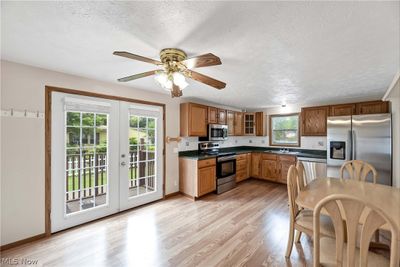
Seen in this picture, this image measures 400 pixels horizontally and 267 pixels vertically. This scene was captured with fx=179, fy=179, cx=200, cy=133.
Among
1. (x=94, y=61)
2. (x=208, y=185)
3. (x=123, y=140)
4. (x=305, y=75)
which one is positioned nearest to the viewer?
(x=94, y=61)

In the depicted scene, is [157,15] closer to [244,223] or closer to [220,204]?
[244,223]

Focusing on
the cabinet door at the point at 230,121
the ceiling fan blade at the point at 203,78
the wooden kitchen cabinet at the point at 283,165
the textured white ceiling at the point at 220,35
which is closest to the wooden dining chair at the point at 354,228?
the textured white ceiling at the point at 220,35

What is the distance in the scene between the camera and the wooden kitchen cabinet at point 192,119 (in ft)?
13.1

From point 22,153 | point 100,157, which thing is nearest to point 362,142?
point 100,157

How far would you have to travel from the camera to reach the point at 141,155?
11.4 feet

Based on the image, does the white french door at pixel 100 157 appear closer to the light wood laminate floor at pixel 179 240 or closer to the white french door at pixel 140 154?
the white french door at pixel 140 154

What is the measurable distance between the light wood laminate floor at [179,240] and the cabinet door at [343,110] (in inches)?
106

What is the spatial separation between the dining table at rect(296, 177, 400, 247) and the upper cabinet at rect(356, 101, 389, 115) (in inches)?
103

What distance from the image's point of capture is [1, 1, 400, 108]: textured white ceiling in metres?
1.20

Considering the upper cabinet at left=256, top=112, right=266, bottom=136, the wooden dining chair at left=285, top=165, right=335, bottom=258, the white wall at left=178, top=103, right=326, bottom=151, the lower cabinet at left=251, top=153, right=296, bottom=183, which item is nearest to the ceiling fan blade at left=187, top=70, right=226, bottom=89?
the wooden dining chair at left=285, top=165, right=335, bottom=258

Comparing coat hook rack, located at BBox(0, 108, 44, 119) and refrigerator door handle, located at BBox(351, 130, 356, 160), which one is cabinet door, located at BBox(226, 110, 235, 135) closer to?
refrigerator door handle, located at BBox(351, 130, 356, 160)

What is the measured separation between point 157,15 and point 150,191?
10.3 ft

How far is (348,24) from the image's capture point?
52.4 inches

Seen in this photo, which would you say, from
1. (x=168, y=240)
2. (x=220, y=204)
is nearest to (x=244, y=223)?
(x=220, y=204)
